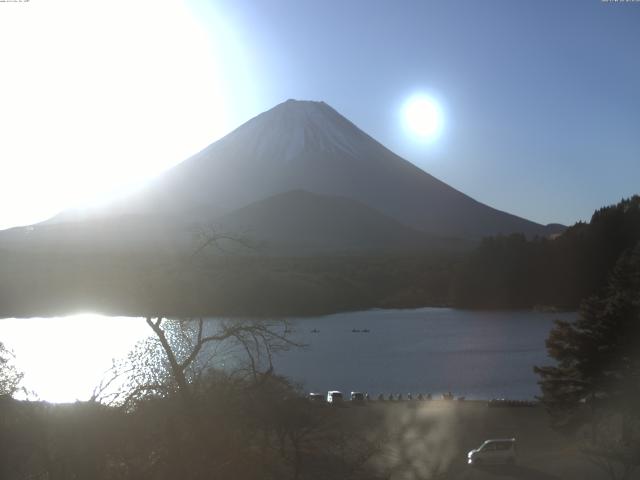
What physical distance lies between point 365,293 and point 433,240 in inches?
1316

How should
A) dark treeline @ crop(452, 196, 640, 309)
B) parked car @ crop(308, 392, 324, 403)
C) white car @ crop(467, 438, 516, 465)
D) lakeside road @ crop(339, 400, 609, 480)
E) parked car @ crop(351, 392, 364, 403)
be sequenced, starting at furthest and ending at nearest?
dark treeline @ crop(452, 196, 640, 309) → parked car @ crop(351, 392, 364, 403) → parked car @ crop(308, 392, 324, 403) → white car @ crop(467, 438, 516, 465) → lakeside road @ crop(339, 400, 609, 480)

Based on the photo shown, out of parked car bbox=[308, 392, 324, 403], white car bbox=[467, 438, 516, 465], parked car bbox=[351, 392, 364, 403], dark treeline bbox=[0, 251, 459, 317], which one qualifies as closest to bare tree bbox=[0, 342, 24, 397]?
dark treeline bbox=[0, 251, 459, 317]

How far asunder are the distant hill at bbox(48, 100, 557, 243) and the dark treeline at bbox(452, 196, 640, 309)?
3689 cm

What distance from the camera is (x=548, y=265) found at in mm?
47250

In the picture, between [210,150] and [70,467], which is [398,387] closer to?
[70,467]

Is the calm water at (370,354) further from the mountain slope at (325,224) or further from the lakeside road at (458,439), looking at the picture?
the mountain slope at (325,224)

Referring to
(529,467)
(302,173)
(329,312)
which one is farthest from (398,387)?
(302,173)

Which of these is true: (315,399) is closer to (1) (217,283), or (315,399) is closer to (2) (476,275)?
(1) (217,283)

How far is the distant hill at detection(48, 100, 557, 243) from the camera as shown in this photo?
9112cm

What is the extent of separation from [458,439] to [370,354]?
15.0 meters

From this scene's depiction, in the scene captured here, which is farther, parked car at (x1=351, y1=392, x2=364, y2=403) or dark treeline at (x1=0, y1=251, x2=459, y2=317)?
parked car at (x1=351, y1=392, x2=364, y2=403)

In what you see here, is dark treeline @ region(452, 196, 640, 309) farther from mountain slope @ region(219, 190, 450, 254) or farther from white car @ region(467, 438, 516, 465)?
white car @ region(467, 438, 516, 465)

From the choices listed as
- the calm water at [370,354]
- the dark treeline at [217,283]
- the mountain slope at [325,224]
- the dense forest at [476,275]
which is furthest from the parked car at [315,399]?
the mountain slope at [325,224]

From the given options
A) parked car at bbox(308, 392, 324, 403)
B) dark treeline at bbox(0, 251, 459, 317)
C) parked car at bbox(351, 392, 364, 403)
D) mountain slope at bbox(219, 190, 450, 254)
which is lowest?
parked car at bbox(351, 392, 364, 403)
